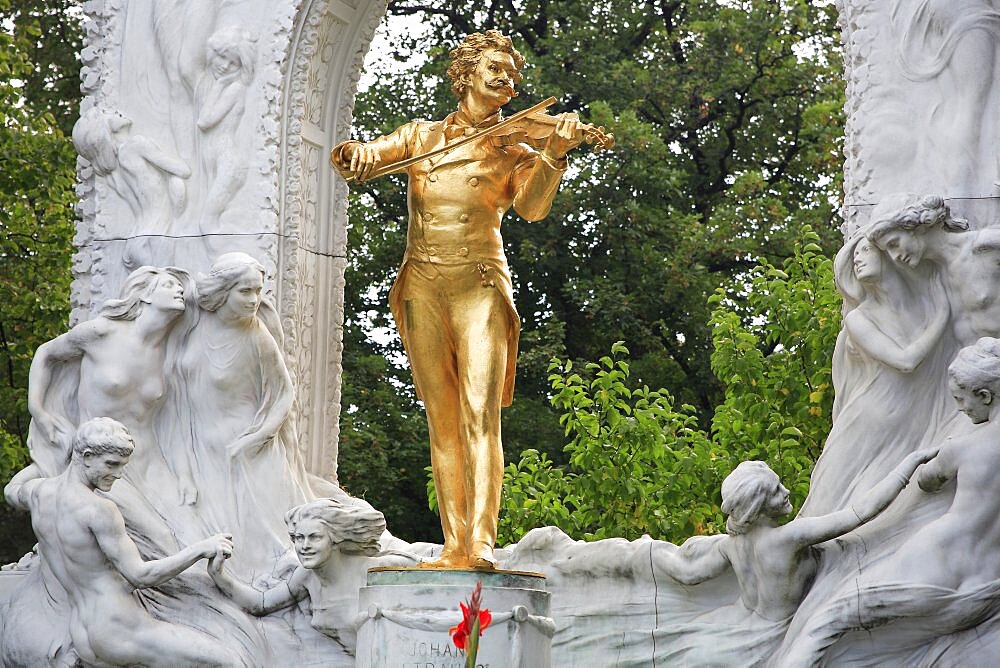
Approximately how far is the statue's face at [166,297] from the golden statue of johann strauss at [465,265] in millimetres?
1319

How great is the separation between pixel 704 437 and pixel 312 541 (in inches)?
233

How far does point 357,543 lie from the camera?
9.77m

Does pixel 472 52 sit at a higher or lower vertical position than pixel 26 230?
lower

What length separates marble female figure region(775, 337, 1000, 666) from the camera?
864cm

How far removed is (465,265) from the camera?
9.51 m

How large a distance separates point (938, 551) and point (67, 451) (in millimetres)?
4570

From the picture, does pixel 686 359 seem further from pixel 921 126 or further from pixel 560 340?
pixel 921 126

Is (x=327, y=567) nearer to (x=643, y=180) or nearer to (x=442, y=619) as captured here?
(x=442, y=619)

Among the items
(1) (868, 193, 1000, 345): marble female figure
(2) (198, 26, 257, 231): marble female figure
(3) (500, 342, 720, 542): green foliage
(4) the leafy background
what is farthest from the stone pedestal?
(4) the leafy background

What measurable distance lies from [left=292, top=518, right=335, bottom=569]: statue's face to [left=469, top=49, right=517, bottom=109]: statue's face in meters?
2.32

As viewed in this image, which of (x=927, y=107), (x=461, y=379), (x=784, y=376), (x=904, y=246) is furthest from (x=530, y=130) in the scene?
(x=784, y=376)

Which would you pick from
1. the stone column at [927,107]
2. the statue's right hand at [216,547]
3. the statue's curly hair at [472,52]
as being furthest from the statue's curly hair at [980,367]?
the statue's right hand at [216,547]

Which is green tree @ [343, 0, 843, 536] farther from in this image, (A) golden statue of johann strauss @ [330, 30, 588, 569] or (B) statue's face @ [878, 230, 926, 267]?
(B) statue's face @ [878, 230, 926, 267]

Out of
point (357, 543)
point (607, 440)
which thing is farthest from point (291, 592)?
point (607, 440)
